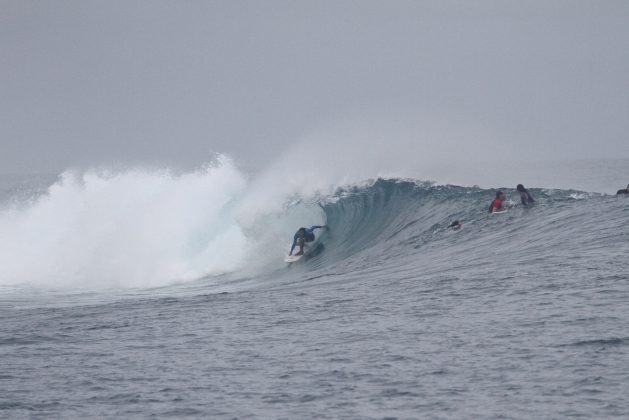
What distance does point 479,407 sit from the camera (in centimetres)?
799

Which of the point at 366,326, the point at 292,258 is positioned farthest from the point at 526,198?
the point at 366,326

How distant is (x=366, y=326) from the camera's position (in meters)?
11.8

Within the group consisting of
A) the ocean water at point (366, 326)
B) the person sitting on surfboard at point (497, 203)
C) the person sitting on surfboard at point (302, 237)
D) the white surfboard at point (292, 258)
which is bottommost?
the ocean water at point (366, 326)

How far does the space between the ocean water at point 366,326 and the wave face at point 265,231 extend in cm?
13

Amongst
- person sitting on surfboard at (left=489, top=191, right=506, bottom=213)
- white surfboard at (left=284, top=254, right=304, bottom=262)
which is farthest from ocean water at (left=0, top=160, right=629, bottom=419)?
person sitting on surfboard at (left=489, top=191, right=506, bottom=213)

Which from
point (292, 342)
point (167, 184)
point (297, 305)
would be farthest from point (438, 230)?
point (167, 184)

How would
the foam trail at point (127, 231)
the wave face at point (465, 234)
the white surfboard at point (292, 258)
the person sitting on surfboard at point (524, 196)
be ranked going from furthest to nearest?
1. the foam trail at point (127, 231)
2. the white surfboard at point (292, 258)
3. the person sitting on surfboard at point (524, 196)
4. the wave face at point (465, 234)

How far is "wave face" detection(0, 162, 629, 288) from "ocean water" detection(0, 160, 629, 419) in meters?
0.13

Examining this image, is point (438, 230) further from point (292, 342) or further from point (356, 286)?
point (292, 342)

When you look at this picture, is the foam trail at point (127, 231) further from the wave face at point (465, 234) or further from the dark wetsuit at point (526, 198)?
the dark wetsuit at point (526, 198)

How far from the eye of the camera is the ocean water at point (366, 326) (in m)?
8.58

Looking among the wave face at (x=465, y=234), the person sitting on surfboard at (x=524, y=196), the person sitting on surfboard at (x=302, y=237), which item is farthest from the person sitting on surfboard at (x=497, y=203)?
the person sitting on surfboard at (x=302, y=237)

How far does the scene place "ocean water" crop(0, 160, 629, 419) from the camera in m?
8.58

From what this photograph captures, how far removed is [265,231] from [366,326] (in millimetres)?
17948
